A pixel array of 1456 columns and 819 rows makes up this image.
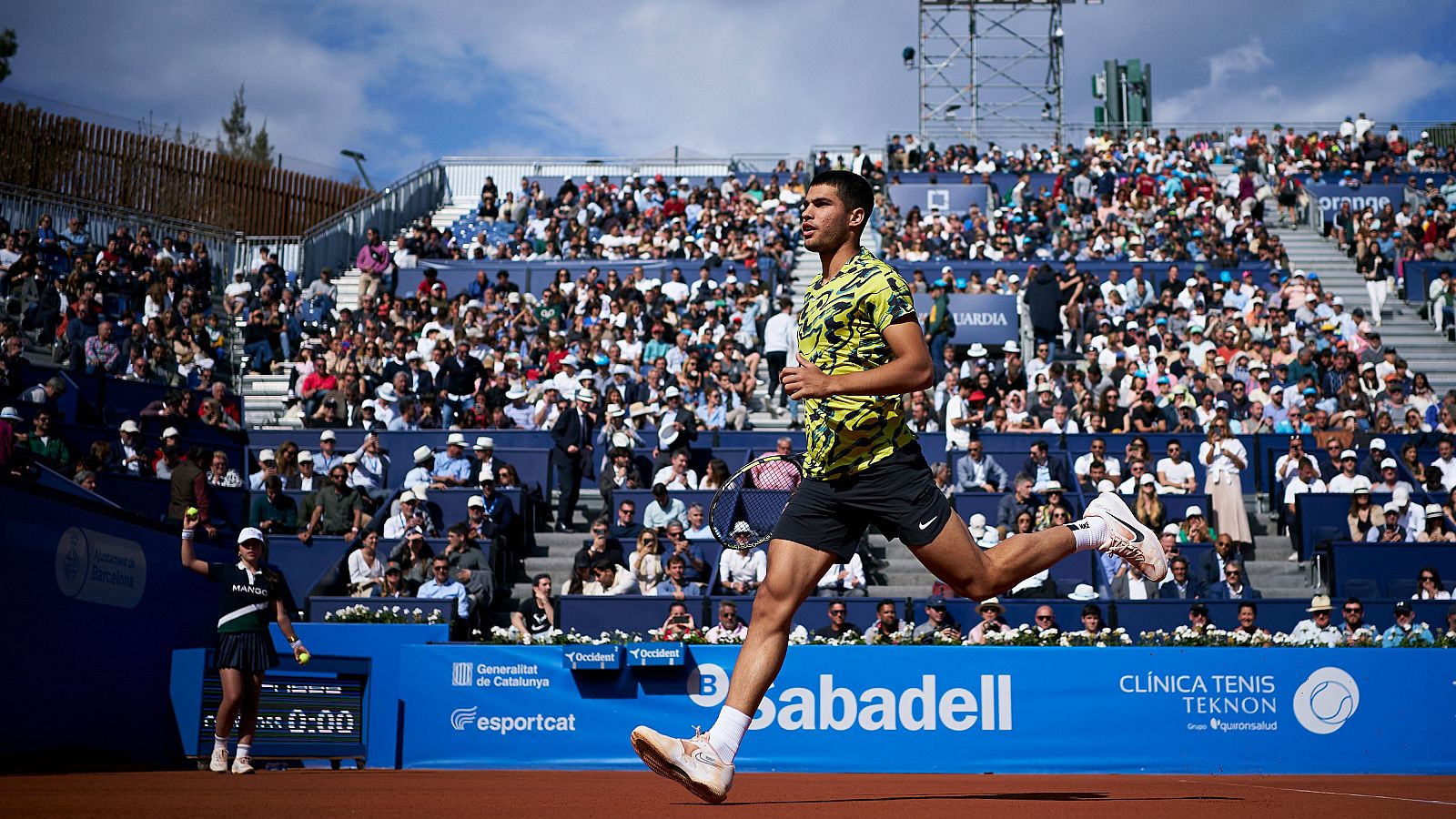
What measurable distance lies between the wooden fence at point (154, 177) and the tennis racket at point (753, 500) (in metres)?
29.3

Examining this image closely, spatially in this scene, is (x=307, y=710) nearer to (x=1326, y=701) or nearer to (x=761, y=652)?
(x=761, y=652)

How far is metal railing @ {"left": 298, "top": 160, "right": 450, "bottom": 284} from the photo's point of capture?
29.9m

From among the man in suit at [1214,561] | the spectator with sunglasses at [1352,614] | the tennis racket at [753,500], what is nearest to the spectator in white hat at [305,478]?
the man in suit at [1214,561]

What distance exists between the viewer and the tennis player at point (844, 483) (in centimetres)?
544

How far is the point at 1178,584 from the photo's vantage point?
15.5 metres

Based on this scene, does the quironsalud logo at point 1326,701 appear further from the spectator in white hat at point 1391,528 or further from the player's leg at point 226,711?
the player's leg at point 226,711

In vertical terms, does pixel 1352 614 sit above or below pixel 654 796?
above

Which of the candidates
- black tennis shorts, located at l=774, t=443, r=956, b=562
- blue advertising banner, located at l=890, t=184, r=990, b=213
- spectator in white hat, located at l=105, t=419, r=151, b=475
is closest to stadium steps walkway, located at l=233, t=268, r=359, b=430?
spectator in white hat, located at l=105, t=419, r=151, b=475

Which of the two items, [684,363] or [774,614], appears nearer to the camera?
[774,614]

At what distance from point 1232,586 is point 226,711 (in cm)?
1067

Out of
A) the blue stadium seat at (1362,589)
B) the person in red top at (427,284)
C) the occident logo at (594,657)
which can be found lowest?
the occident logo at (594,657)

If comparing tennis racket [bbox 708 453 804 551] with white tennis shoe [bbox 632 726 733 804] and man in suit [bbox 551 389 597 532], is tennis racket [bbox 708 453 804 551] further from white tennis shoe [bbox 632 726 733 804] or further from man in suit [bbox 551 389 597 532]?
man in suit [bbox 551 389 597 532]

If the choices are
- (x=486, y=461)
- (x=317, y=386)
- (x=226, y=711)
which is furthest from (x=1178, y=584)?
(x=317, y=386)

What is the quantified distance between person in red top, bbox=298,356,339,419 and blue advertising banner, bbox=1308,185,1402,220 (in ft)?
73.2
